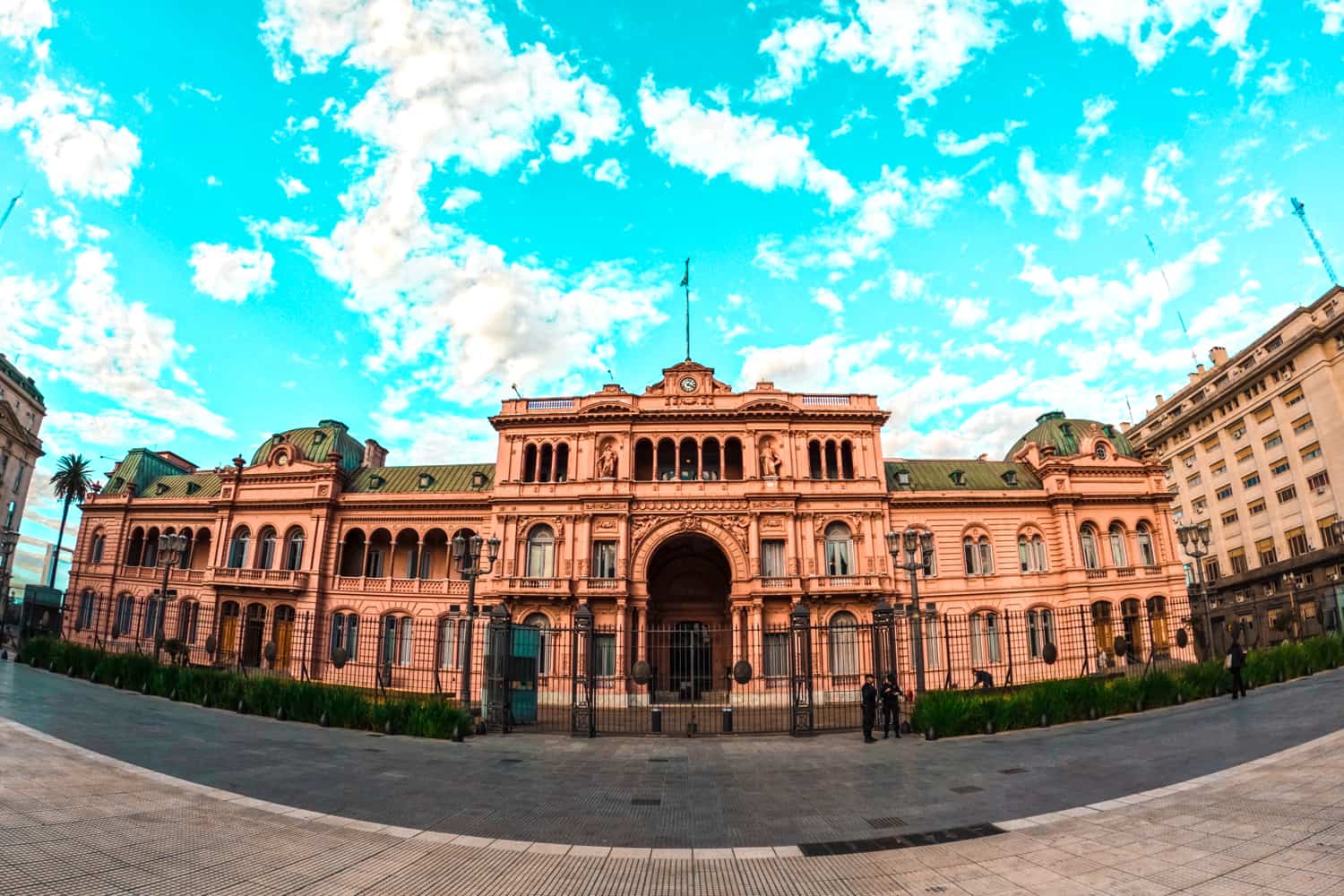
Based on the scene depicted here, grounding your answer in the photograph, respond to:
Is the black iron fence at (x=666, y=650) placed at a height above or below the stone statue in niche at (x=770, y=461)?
below

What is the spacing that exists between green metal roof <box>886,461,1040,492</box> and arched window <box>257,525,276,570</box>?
39905mm

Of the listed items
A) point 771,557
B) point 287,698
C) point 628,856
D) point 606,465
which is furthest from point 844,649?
point 628,856

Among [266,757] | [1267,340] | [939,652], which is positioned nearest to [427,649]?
[266,757]

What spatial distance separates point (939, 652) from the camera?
37750 millimetres

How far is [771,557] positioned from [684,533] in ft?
17.2

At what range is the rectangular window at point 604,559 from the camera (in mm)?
37812

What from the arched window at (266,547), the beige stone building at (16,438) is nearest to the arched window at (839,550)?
the arched window at (266,547)

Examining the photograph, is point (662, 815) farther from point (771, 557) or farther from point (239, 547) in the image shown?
point (239, 547)

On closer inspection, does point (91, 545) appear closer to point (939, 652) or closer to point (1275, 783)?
point (939, 652)

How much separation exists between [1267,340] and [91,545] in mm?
94216

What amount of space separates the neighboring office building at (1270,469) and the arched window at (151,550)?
71850mm

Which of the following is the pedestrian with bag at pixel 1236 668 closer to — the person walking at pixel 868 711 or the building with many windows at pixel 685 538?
the person walking at pixel 868 711

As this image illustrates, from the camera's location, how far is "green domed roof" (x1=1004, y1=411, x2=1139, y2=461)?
42.8 meters

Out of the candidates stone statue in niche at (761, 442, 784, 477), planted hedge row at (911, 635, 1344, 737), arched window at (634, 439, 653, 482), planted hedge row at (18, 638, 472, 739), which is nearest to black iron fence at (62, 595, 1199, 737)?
planted hedge row at (18, 638, 472, 739)
